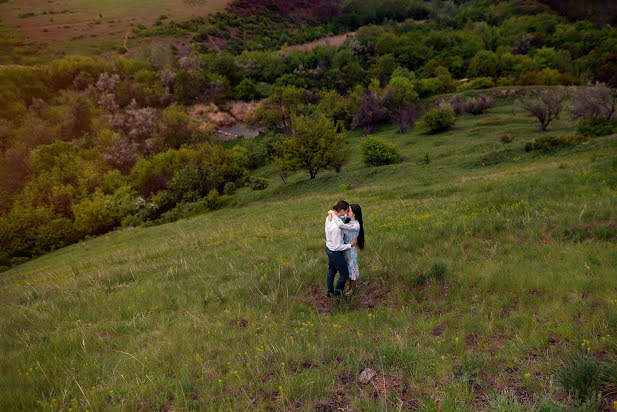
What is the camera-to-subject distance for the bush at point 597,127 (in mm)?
27797

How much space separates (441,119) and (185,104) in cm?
8062

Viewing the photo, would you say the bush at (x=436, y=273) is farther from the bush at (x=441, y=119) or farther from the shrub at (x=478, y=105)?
the shrub at (x=478, y=105)

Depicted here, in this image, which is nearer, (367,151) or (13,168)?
(367,151)

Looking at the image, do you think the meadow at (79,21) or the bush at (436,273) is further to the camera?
the meadow at (79,21)

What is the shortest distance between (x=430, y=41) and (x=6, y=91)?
148 metres

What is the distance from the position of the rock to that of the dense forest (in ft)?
110

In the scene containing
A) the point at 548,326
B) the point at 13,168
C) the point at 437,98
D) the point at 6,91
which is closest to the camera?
the point at 548,326

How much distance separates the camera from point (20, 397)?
4277 millimetres

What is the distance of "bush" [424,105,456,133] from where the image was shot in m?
51.9

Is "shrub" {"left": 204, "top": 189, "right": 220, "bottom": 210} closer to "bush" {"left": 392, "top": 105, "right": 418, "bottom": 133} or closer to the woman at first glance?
the woman

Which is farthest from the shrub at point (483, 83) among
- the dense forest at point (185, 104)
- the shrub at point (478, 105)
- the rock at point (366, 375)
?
the rock at point (366, 375)

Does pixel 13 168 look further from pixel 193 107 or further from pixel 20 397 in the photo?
pixel 20 397

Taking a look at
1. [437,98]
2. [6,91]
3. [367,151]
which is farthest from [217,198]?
[6,91]

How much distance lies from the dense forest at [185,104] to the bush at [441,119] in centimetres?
974
